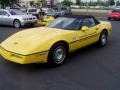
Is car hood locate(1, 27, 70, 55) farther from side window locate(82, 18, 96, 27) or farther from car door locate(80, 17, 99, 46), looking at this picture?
side window locate(82, 18, 96, 27)

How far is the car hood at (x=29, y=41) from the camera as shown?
18.0ft

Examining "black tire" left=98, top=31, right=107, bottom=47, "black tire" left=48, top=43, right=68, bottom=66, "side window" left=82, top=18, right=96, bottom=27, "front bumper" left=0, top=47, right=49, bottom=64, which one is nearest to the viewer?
"front bumper" left=0, top=47, right=49, bottom=64

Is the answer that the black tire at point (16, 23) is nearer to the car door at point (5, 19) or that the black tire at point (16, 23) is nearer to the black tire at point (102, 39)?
the car door at point (5, 19)

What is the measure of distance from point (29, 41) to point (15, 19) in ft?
37.5

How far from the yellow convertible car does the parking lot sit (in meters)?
0.32

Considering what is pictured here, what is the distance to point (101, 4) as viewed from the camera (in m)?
91.7

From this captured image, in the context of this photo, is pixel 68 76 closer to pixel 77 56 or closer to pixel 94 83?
pixel 94 83

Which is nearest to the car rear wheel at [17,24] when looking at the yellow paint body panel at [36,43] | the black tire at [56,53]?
the yellow paint body panel at [36,43]

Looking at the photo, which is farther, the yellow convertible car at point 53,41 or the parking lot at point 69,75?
the yellow convertible car at point 53,41

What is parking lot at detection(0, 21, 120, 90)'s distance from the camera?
4758 millimetres

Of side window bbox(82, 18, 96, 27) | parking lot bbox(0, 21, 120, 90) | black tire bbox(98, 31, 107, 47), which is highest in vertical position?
side window bbox(82, 18, 96, 27)

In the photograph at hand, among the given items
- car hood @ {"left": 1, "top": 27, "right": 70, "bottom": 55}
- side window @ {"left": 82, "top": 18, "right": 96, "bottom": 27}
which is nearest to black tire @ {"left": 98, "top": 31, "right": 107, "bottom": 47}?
side window @ {"left": 82, "top": 18, "right": 96, "bottom": 27}

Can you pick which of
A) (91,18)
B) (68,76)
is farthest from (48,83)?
(91,18)

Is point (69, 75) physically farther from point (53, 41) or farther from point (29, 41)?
point (29, 41)
